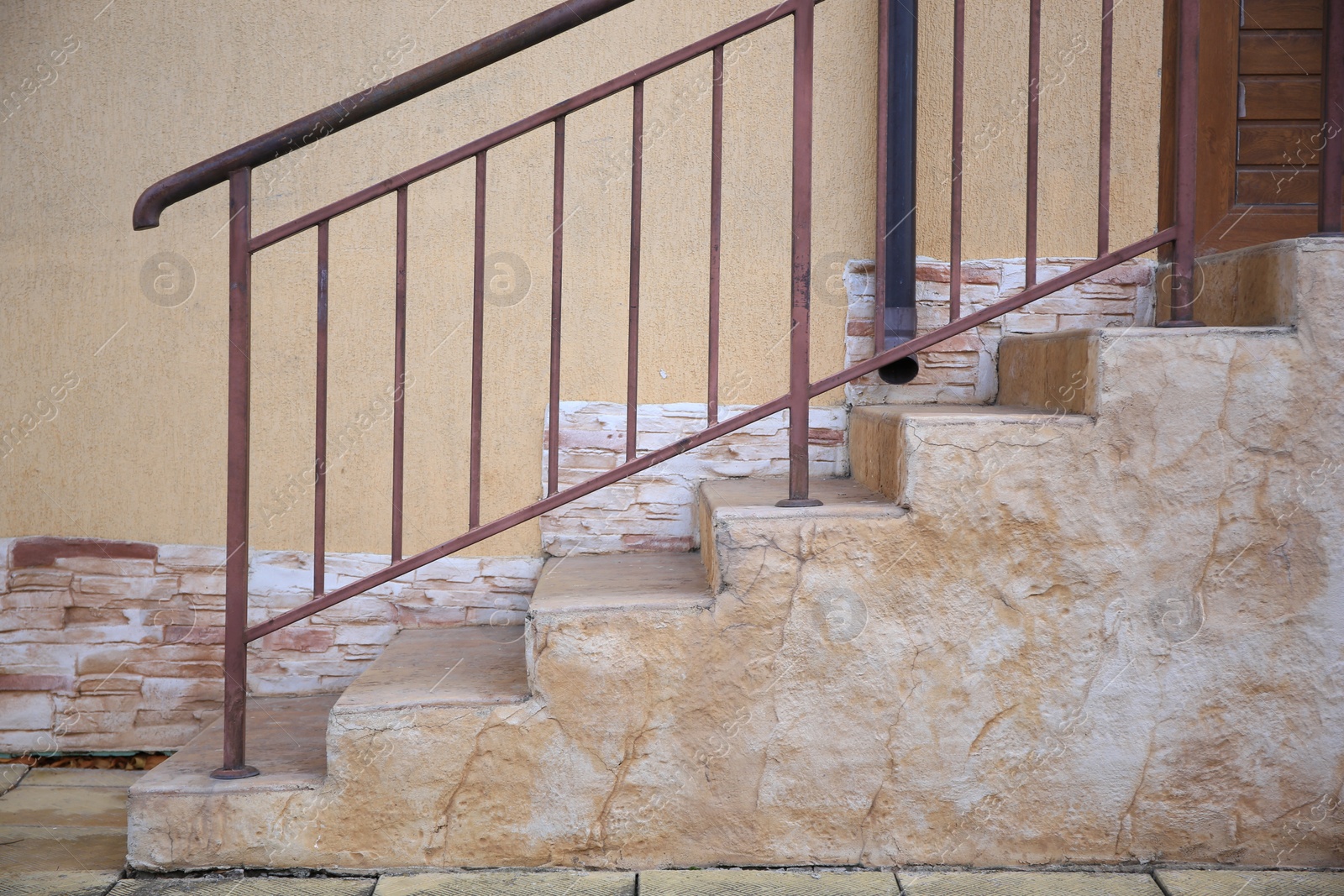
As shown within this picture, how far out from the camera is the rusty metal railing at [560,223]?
77.2 inches

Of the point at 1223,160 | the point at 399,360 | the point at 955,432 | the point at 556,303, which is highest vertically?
the point at 1223,160

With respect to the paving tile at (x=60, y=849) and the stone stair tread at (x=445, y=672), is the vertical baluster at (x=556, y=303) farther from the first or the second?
the paving tile at (x=60, y=849)

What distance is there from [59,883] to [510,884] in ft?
2.96

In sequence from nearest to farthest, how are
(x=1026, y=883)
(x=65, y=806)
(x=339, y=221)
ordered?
(x=1026, y=883), (x=65, y=806), (x=339, y=221)

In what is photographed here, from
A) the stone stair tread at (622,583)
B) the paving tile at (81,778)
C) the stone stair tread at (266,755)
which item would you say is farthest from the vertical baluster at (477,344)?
the paving tile at (81,778)

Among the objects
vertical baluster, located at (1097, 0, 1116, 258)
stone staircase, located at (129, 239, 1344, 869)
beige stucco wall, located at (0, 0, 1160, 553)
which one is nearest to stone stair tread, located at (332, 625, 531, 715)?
stone staircase, located at (129, 239, 1344, 869)

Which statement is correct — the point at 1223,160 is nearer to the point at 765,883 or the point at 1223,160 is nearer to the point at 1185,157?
the point at 1185,157

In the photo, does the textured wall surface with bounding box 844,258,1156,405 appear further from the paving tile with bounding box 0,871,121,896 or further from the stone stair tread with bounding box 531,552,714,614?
the paving tile with bounding box 0,871,121,896

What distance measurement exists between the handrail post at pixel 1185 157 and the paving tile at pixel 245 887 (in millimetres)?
1952

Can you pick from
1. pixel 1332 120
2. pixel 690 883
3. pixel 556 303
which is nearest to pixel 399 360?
pixel 556 303

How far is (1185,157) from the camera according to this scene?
1988 mm

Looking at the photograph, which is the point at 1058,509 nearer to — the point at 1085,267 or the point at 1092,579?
the point at 1092,579

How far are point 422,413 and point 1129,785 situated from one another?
6.56ft

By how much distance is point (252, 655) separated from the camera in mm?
2807
